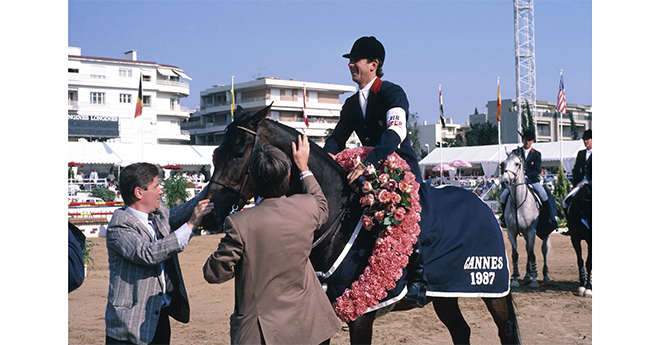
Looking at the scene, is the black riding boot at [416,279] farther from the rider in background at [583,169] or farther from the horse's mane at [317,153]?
the rider in background at [583,169]

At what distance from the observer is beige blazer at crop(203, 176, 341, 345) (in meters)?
2.52

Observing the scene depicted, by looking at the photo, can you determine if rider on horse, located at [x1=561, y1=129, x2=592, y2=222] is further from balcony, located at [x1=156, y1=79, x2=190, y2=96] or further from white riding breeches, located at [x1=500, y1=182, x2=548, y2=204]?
balcony, located at [x1=156, y1=79, x2=190, y2=96]

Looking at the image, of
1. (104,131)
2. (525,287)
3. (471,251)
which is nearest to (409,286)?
(471,251)

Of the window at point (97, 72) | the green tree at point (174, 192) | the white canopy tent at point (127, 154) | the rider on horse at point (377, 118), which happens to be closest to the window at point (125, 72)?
the window at point (97, 72)

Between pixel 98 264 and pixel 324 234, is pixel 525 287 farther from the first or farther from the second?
pixel 98 264

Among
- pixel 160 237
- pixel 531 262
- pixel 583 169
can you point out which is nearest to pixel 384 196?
pixel 160 237

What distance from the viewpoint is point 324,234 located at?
336cm

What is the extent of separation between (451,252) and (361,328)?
923mm

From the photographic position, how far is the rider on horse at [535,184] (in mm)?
9125

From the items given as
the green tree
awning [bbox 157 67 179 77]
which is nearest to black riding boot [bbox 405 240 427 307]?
the green tree

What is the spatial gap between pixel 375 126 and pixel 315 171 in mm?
766

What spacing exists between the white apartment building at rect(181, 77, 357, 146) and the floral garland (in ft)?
194

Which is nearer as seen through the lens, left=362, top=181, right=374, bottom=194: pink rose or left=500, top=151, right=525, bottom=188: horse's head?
left=362, top=181, right=374, bottom=194: pink rose

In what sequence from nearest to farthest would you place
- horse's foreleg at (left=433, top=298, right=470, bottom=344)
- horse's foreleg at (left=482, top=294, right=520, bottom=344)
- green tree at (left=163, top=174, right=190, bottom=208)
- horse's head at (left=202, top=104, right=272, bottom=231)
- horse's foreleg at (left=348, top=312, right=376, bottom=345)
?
horse's head at (left=202, top=104, right=272, bottom=231) < horse's foreleg at (left=348, top=312, right=376, bottom=345) < horse's foreleg at (left=482, top=294, right=520, bottom=344) < horse's foreleg at (left=433, top=298, right=470, bottom=344) < green tree at (left=163, top=174, right=190, bottom=208)
